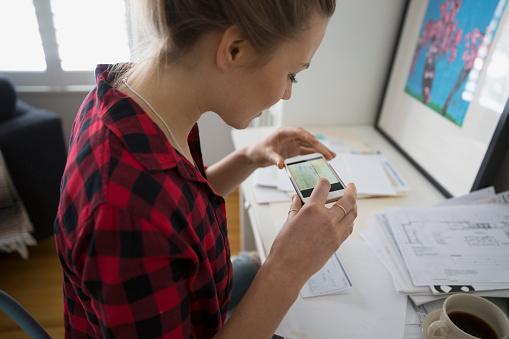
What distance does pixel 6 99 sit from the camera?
4.50 feet

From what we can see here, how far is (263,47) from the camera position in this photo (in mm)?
490

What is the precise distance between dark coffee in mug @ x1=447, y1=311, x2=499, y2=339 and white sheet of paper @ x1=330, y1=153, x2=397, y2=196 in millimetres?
392

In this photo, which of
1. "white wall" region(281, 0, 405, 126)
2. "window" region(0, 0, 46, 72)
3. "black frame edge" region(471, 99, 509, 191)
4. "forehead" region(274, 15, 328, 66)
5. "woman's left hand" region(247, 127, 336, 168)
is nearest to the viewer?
"forehead" region(274, 15, 328, 66)

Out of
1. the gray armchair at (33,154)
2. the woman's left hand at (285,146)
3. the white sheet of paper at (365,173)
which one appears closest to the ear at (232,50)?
the woman's left hand at (285,146)

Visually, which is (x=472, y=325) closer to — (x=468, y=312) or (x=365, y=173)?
(x=468, y=312)

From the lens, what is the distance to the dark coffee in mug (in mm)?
527

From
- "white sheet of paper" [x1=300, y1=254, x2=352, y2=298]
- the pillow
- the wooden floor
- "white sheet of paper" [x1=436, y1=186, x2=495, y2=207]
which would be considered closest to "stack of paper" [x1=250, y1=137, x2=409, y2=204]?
"white sheet of paper" [x1=436, y1=186, x2=495, y2=207]

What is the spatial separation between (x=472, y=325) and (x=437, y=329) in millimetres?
58

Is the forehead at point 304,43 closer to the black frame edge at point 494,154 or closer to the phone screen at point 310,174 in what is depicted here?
the phone screen at point 310,174

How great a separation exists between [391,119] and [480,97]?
0.37 metres

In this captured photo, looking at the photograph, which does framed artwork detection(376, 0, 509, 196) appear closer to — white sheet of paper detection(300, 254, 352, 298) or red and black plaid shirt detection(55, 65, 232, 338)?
white sheet of paper detection(300, 254, 352, 298)

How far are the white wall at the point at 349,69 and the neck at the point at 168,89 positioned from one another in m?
0.70

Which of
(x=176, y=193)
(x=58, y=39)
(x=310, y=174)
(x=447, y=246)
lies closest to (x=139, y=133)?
(x=176, y=193)

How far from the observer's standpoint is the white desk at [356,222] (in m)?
0.59
